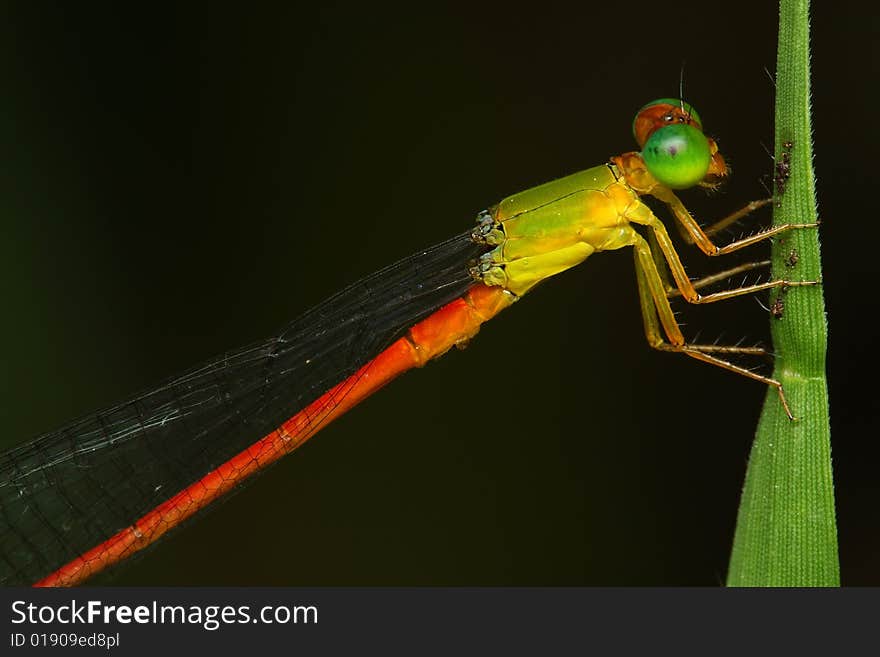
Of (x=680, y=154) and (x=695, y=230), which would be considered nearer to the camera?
(x=680, y=154)

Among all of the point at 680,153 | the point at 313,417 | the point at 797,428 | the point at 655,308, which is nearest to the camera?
the point at 797,428

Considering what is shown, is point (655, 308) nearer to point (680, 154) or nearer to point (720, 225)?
point (720, 225)

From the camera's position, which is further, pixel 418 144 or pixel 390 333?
pixel 418 144

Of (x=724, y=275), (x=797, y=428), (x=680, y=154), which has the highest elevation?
(x=680, y=154)

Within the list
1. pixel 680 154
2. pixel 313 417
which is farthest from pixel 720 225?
pixel 313 417

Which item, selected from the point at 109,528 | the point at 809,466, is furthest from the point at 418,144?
the point at 809,466

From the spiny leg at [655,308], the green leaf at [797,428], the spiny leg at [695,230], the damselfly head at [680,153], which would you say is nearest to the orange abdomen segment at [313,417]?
the spiny leg at [655,308]

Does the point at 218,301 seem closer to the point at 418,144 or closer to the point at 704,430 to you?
the point at 418,144

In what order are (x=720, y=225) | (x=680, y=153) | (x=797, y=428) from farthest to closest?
1. (x=720, y=225)
2. (x=680, y=153)
3. (x=797, y=428)
